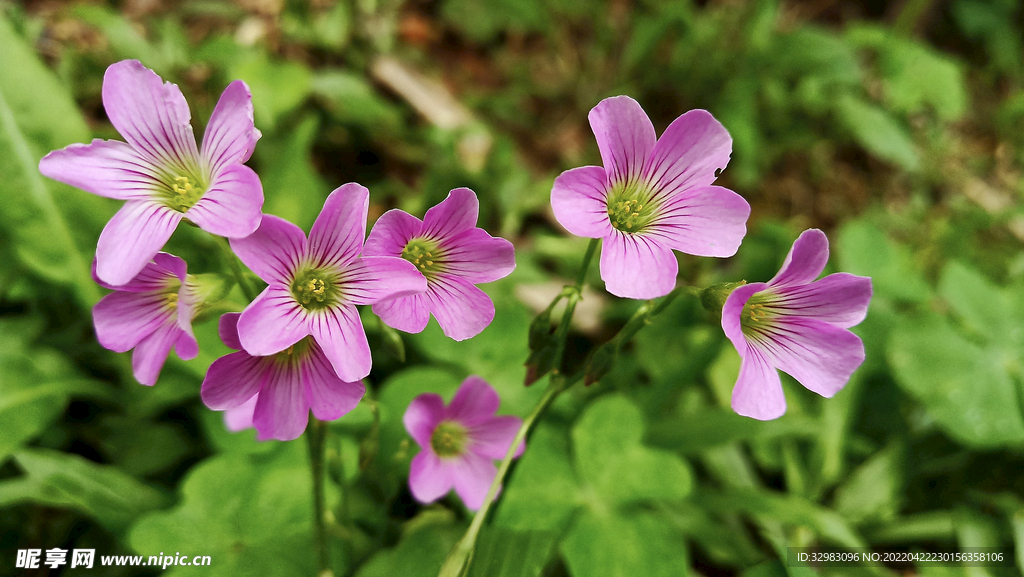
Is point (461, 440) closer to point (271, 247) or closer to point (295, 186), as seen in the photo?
point (271, 247)

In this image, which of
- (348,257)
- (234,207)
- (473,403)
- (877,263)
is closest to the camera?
(234,207)

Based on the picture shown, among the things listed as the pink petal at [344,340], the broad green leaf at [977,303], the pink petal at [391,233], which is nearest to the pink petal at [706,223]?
the pink petal at [391,233]

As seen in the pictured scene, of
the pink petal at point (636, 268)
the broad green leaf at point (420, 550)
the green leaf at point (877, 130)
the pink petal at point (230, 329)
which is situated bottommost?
the broad green leaf at point (420, 550)

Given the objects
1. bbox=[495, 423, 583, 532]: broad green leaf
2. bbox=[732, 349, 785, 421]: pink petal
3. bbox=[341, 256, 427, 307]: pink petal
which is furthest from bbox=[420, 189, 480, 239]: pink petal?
bbox=[495, 423, 583, 532]: broad green leaf

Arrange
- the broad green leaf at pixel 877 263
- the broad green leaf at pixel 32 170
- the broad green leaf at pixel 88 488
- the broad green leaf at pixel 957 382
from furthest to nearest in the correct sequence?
the broad green leaf at pixel 877 263 < the broad green leaf at pixel 957 382 < the broad green leaf at pixel 32 170 < the broad green leaf at pixel 88 488

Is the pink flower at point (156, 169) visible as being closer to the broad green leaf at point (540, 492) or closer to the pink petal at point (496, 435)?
the pink petal at point (496, 435)

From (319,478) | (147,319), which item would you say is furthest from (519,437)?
(147,319)

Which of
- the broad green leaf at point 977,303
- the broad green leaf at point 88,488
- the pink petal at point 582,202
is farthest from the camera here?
the broad green leaf at point 977,303

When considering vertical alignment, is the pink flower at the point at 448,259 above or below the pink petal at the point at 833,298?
below
